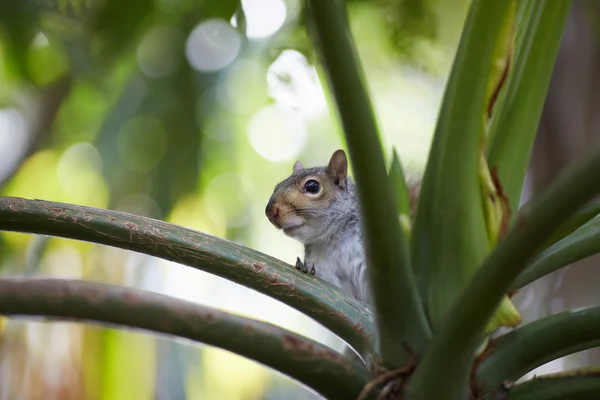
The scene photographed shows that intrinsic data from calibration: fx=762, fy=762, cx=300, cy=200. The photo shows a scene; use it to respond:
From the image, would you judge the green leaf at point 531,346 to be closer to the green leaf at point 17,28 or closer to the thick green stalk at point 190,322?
the thick green stalk at point 190,322

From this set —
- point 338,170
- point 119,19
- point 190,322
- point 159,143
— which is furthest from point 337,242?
point 159,143

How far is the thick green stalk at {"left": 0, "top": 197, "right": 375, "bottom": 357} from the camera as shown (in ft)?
1.97

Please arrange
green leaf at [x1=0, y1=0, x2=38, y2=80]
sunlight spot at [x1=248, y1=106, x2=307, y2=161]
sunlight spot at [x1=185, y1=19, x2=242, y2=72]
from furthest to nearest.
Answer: sunlight spot at [x1=248, y1=106, x2=307, y2=161] → sunlight spot at [x1=185, y1=19, x2=242, y2=72] → green leaf at [x1=0, y1=0, x2=38, y2=80]

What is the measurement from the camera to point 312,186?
5.26 feet

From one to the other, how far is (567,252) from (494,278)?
0.60ft

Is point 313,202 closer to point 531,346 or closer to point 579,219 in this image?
point 579,219

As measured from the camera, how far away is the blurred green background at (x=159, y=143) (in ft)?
5.44

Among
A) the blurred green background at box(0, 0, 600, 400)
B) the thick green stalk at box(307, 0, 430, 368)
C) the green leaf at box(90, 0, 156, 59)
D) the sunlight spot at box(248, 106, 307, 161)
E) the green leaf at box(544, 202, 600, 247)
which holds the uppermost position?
the sunlight spot at box(248, 106, 307, 161)

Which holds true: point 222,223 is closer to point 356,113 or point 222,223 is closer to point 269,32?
point 269,32

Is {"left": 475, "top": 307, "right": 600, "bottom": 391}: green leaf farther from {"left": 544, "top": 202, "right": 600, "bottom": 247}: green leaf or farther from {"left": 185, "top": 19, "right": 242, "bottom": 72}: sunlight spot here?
{"left": 185, "top": 19, "right": 242, "bottom": 72}: sunlight spot

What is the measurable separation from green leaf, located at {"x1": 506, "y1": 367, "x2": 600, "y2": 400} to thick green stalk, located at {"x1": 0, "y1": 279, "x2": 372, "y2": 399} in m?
0.11

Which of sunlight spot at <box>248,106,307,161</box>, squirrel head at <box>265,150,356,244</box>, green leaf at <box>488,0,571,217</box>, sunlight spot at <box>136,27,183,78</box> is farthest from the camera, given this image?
sunlight spot at <box>248,106,307,161</box>

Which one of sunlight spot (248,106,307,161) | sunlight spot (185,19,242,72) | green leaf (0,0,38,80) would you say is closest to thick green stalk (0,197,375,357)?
green leaf (0,0,38,80)

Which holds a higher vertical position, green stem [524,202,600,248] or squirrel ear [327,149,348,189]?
squirrel ear [327,149,348,189]
